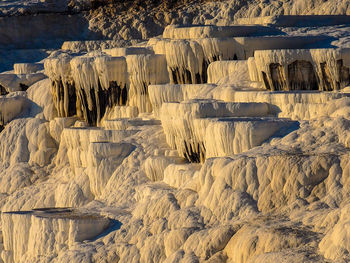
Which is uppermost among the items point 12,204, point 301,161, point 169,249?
point 301,161

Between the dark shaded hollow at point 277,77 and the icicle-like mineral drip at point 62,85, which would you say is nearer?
the dark shaded hollow at point 277,77

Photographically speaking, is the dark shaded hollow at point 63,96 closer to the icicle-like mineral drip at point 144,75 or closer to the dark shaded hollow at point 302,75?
the icicle-like mineral drip at point 144,75

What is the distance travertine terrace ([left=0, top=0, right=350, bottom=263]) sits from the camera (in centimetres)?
1867

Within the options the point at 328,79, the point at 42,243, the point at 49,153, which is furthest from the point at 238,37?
the point at 42,243

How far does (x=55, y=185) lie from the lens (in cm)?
2866

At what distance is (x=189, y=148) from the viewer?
24.0 m

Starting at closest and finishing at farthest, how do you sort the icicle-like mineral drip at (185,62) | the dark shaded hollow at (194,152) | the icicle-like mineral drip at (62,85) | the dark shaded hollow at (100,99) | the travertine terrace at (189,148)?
1. the travertine terrace at (189,148)
2. the dark shaded hollow at (194,152)
3. the icicle-like mineral drip at (185,62)
4. the dark shaded hollow at (100,99)
5. the icicle-like mineral drip at (62,85)

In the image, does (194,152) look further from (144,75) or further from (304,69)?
(144,75)

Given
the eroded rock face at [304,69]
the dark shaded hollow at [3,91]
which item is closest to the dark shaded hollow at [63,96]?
the dark shaded hollow at [3,91]

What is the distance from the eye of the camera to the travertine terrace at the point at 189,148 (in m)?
18.7

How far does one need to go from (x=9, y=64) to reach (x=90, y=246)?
20507mm

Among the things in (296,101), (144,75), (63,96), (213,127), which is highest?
(296,101)

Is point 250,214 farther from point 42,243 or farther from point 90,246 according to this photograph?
point 42,243

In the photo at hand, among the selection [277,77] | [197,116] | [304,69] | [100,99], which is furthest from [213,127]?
[100,99]
